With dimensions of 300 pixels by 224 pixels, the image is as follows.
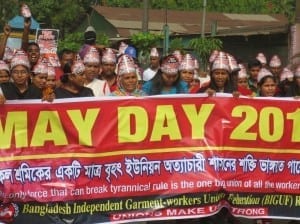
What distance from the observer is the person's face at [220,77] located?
262 inches

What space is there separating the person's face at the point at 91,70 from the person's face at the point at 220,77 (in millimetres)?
1429

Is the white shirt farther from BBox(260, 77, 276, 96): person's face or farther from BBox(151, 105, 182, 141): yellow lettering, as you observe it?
BBox(260, 77, 276, 96): person's face

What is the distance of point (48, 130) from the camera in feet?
20.3

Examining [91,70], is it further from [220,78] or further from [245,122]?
[245,122]

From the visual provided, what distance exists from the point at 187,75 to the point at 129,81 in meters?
1.14

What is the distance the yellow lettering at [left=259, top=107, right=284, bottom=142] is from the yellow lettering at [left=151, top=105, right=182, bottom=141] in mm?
855

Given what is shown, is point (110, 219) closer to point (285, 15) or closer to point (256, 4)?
point (285, 15)

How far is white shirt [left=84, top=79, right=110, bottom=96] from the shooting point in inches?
279

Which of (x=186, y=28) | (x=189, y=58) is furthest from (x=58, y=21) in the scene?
(x=189, y=58)

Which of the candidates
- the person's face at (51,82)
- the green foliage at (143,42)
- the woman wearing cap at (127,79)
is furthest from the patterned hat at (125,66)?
the green foliage at (143,42)

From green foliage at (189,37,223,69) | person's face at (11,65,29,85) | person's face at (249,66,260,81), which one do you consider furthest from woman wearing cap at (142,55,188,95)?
green foliage at (189,37,223,69)

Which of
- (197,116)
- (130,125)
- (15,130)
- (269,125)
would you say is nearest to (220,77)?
(197,116)

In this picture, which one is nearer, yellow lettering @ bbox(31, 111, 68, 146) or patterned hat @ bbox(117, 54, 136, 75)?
yellow lettering @ bbox(31, 111, 68, 146)

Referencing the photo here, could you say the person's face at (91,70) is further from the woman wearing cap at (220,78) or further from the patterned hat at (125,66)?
the woman wearing cap at (220,78)
